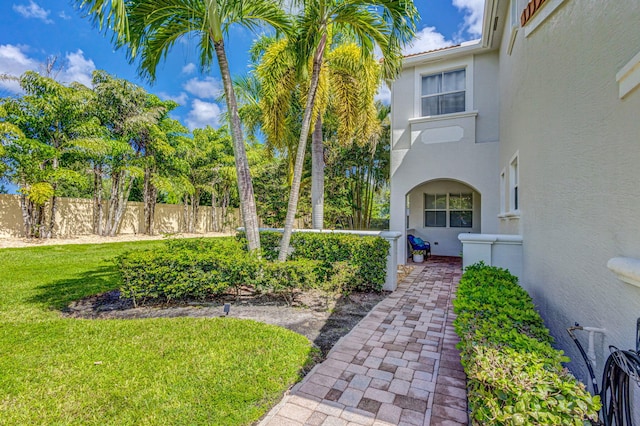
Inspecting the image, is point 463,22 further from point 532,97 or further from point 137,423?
point 137,423

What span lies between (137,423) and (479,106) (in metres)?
11.0

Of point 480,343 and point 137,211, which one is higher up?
point 137,211

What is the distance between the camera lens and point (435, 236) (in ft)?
42.7

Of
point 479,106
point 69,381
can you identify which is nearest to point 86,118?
point 69,381

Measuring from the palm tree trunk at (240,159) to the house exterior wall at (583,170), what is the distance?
17.3 feet

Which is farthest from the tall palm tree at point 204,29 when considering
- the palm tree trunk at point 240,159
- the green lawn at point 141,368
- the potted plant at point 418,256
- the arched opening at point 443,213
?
the arched opening at point 443,213

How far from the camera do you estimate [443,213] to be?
1297 centimetres

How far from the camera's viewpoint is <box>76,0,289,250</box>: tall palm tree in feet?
19.5

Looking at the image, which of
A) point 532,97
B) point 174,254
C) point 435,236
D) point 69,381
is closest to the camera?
point 69,381

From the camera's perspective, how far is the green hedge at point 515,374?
1.66 m

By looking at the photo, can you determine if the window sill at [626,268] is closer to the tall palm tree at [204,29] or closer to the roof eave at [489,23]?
the tall palm tree at [204,29]

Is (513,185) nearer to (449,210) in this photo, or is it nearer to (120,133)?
(449,210)

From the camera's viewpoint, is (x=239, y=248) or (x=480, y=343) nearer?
(x=480, y=343)

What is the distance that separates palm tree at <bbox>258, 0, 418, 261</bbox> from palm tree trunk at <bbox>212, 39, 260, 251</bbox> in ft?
2.56
